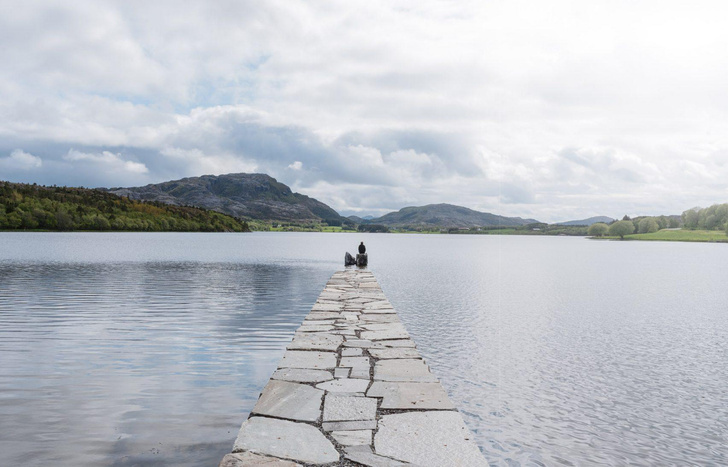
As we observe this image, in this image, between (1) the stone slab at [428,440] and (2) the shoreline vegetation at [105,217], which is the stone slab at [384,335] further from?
(2) the shoreline vegetation at [105,217]

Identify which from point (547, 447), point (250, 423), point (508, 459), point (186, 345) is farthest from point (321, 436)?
point (186, 345)

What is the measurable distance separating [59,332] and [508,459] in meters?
13.4

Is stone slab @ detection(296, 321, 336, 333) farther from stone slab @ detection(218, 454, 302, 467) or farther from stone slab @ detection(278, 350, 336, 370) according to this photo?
stone slab @ detection(218, 454, 302, 467)

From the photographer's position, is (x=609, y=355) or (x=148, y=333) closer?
(x=609, y=355)

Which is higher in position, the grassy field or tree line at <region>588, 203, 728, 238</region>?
tree line at <region>588, 203, 728, 238</region>

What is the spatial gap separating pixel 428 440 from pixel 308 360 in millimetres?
4013

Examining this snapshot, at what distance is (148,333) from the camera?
47.8 feet

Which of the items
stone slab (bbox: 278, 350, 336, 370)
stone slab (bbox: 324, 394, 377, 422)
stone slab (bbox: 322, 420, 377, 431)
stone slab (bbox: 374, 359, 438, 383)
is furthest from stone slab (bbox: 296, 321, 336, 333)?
stone slab (bbox: 322, 420, 377, 431)

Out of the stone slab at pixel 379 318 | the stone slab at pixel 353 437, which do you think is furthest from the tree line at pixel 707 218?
the stone slab at pixel 353 437

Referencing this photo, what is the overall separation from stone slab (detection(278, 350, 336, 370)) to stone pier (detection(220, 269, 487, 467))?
19 mm

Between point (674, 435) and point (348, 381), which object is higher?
point (348, 381)

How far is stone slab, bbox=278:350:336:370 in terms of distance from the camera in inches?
355

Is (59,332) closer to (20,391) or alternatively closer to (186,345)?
(186,345)

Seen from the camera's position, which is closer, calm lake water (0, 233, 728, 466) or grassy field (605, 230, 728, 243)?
calm lake water (0, 233, 728, 466)
